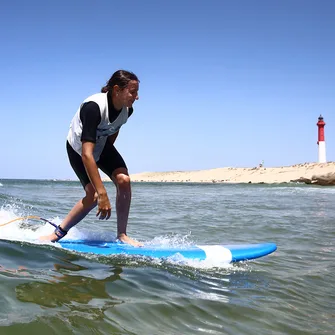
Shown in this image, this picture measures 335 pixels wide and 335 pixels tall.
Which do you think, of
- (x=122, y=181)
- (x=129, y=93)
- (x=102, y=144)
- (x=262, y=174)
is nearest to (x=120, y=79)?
(x=129, y=93)

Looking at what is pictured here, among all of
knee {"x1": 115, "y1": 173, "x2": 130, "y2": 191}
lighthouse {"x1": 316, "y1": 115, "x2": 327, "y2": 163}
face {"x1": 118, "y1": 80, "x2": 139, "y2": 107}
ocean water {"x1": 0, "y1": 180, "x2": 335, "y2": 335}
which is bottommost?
ocean water {"x1": 0, "y1": 180, "x2": 335, "y2": 335}

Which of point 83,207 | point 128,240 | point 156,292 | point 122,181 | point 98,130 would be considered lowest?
point 156,292

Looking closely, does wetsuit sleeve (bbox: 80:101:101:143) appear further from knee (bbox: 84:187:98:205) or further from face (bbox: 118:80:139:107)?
knee (bbox: 84:187:98:205)

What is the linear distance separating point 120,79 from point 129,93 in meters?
0.17

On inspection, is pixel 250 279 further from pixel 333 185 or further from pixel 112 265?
pixel 333 185

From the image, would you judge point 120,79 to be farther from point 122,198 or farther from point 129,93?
point 122,198

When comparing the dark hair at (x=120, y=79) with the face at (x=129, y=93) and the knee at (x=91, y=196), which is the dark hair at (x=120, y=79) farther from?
the knee at (x=91, y=196)

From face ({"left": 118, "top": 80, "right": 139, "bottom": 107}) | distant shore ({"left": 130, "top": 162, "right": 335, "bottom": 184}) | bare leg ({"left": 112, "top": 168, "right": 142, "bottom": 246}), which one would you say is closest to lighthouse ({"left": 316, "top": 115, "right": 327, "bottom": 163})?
distant shore ({"left": 130, "top": 162, "right": 335, "bottom": 184})

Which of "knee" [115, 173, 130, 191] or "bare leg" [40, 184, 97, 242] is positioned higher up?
"knee" [115, 173, 130, 191]

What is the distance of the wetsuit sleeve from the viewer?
3863 mm

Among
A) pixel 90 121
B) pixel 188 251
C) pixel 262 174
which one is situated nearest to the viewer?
pixel 90 121

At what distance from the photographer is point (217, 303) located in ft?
9.36

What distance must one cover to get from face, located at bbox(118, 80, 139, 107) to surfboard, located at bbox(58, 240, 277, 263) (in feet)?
4.96

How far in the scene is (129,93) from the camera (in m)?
4.11
